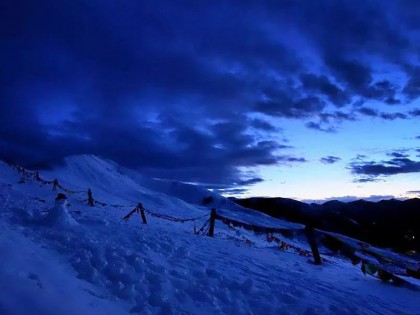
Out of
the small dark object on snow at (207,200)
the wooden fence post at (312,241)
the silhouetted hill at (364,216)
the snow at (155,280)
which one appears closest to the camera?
the snow at (155,280)

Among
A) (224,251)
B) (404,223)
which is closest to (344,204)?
(404,223)

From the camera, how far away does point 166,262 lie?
9.35m

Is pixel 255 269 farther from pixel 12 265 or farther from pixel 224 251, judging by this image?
pixel 12 265

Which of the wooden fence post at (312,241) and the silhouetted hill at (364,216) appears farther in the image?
the silhouetted hill at (364,216)

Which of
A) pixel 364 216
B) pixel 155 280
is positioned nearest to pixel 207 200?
pixel 155 280

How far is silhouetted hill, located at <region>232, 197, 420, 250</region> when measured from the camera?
380 feet

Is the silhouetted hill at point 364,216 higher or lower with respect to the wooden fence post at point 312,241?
higher

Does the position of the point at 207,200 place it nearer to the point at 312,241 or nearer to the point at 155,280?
the point at 312,241

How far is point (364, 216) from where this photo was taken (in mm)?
182375

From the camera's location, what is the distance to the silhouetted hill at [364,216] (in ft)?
380

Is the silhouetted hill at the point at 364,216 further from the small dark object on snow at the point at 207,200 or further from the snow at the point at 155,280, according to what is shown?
the snow at the point at 155,280

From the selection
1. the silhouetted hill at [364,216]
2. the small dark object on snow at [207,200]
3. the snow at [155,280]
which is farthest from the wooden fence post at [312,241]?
the silhouetted hill at [364,216]

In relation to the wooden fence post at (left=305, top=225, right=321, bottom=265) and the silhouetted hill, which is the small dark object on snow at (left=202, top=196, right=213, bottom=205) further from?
the wooden fence post at (left=305, top=225, right=321, bottom=265)

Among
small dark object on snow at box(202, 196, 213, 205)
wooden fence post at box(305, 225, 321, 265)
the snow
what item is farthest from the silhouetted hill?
the snow
